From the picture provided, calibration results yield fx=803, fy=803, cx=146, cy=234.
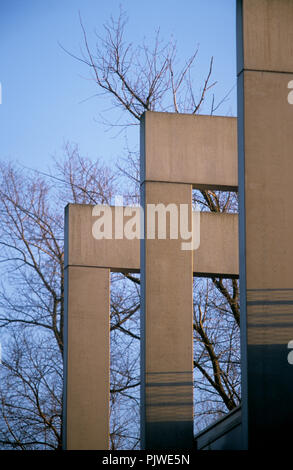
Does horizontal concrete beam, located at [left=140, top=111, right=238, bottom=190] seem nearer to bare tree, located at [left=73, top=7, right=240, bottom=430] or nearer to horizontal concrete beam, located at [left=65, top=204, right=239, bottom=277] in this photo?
horizontal concrete beam, located at [left=65, top=204, right=239, bottom=277]

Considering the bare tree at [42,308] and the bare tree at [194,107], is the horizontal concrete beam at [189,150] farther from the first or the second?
the bare tree at [42,308]

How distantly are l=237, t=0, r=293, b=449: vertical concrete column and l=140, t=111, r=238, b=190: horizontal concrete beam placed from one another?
396 cm

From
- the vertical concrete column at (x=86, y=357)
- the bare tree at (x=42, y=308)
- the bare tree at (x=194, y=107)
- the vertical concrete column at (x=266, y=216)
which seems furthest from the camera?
the bare tree at (x=42, y=308)

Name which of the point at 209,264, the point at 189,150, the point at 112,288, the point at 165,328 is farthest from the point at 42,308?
the point at 165,328

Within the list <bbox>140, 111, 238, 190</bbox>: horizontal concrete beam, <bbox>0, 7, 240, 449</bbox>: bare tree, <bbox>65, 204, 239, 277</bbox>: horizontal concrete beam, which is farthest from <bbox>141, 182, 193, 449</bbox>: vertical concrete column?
<bbox>0, 7, 240, 449</bbox>: bare tree

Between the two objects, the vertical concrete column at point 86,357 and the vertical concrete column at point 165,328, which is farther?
the vertical concrete column at point 86,357

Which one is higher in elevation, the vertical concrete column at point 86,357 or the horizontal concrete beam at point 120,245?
the horizontal concrete beam at point 120,245

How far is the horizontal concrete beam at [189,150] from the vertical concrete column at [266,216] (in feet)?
13.0

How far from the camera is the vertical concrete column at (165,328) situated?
1116 cm

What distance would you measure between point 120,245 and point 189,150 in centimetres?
288

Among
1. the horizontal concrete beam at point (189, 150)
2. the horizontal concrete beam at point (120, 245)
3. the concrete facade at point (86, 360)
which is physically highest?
the horizontal concrete beam at point (189, 150)

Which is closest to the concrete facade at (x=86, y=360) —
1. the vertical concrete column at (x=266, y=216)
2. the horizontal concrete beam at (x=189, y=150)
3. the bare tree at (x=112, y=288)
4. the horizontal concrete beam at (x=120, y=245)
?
the horizontal concrete beam at (x=120, y=245)

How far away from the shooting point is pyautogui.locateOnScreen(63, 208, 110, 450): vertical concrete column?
14500 millimetres

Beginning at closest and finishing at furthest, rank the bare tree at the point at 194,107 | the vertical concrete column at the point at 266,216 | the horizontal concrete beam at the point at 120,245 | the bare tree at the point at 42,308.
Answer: the vertical concrete column at the point at 266,216
the horizontal concrete beam at the point at 120,245
the bare tree at the point at 194,107
the bare tree at the point at 42,308
